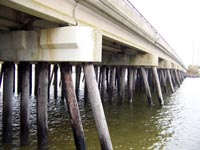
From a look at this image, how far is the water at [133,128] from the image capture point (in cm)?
829

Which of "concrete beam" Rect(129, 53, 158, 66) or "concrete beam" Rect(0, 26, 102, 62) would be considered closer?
"concrete beam" Rect(0, 26, 102, 62)

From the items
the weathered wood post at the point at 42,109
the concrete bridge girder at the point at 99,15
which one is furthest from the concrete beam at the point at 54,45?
the weathered wood post at the point at 42,109

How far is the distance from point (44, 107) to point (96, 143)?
170cm

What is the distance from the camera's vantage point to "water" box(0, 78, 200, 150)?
829 centimetres

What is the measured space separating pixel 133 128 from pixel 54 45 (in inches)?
186

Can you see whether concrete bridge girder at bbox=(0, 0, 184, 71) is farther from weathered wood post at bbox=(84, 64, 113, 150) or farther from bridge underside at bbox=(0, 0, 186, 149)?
weathered wood post at bbox=(84, 64, 113, 150)

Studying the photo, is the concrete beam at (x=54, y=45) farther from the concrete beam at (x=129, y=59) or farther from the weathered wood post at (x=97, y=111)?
the concrete beam at (x=129, y=59)

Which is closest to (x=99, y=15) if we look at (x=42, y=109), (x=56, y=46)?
(x=56, y=46)

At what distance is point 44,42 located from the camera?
6.98m

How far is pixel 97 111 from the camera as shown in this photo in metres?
7.22

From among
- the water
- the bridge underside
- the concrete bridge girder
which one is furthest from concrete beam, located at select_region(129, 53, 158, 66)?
the bridge underside

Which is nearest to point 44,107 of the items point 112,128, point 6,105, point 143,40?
point 6,105

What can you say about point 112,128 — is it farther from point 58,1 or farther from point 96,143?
point 58,1

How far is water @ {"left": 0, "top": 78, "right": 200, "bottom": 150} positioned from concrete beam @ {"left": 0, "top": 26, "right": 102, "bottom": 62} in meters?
2.24
